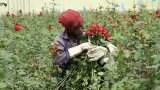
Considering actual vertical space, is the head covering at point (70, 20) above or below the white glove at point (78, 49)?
above

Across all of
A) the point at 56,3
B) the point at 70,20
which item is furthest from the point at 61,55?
the point at 56,3

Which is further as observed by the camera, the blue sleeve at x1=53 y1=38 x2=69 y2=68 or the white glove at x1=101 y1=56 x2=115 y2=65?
the blue sleeve at x1=53 y1=38 x2=69 y2=68

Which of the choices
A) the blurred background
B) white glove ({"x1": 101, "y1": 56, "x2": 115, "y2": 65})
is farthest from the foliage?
the blurred background

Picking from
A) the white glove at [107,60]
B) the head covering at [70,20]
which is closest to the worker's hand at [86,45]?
the white glove at [107,60]

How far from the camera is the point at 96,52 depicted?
3.77 metres

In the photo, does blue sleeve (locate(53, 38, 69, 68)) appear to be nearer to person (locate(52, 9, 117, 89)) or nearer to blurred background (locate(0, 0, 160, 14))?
person (locate(52, 9, 117, 89))

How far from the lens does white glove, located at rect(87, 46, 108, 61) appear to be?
3.76 metres

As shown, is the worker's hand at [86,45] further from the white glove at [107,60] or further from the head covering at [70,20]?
the head covering at [70,20]

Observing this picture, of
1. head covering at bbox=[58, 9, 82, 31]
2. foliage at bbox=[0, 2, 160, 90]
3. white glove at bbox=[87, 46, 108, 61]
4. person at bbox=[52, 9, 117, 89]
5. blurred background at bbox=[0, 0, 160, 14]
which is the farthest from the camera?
blurred background at bbox=[0, 0, 160, 14]

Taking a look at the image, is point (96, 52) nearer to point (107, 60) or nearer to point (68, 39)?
point (107, 60)

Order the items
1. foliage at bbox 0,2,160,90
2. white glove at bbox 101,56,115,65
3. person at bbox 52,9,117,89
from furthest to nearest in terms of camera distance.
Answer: person at bbox 52,9,117,89 < white glove at bbox 101,56,115,65 < foliage at bbox 0,2,160,90

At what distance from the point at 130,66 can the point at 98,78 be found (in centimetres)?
27

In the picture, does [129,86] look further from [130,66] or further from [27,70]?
[27,70]

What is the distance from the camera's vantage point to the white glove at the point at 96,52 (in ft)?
12.3
